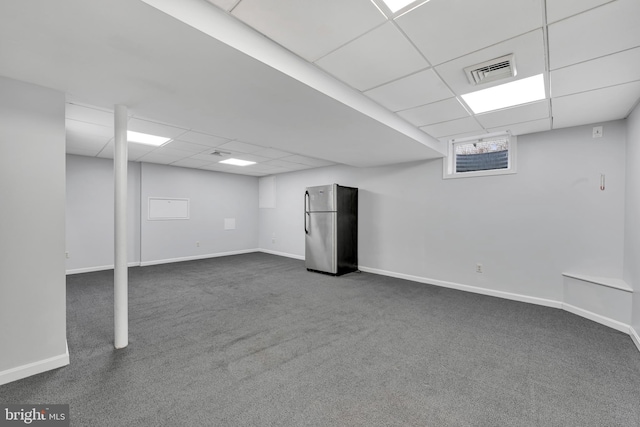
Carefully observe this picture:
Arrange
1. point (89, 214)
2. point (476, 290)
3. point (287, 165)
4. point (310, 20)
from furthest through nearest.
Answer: point (287, 165), point (89, 214), point (476, 290), point (310, 20)

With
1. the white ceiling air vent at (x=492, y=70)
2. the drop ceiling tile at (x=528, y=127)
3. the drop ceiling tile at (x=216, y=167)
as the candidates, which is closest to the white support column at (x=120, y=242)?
the white ceiling air vent at (x=492, y=70)

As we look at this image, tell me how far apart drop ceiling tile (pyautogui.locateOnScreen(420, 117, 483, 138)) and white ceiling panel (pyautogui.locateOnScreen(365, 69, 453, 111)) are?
0.82 meters

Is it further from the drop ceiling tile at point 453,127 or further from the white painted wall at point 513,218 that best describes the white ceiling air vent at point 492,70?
the white painted wall at point 513,218

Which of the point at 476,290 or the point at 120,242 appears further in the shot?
the point at 476,290

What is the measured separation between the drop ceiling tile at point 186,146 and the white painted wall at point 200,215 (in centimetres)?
213

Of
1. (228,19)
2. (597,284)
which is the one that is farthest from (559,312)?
(228,19)

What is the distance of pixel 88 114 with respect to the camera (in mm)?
2959

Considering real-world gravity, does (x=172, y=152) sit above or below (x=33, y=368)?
above

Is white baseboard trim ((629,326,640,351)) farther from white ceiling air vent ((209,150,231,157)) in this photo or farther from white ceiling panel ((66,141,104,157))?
white ceiling panel ((66,141,104,157))

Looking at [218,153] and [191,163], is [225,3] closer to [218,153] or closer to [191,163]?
[218,153]

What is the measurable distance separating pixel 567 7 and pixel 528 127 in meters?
2.40

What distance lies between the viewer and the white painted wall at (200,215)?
20.3 feet

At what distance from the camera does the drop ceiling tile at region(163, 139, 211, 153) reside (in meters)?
4.24

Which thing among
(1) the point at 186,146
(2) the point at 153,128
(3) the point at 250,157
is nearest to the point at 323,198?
(3) the point at 250,157
